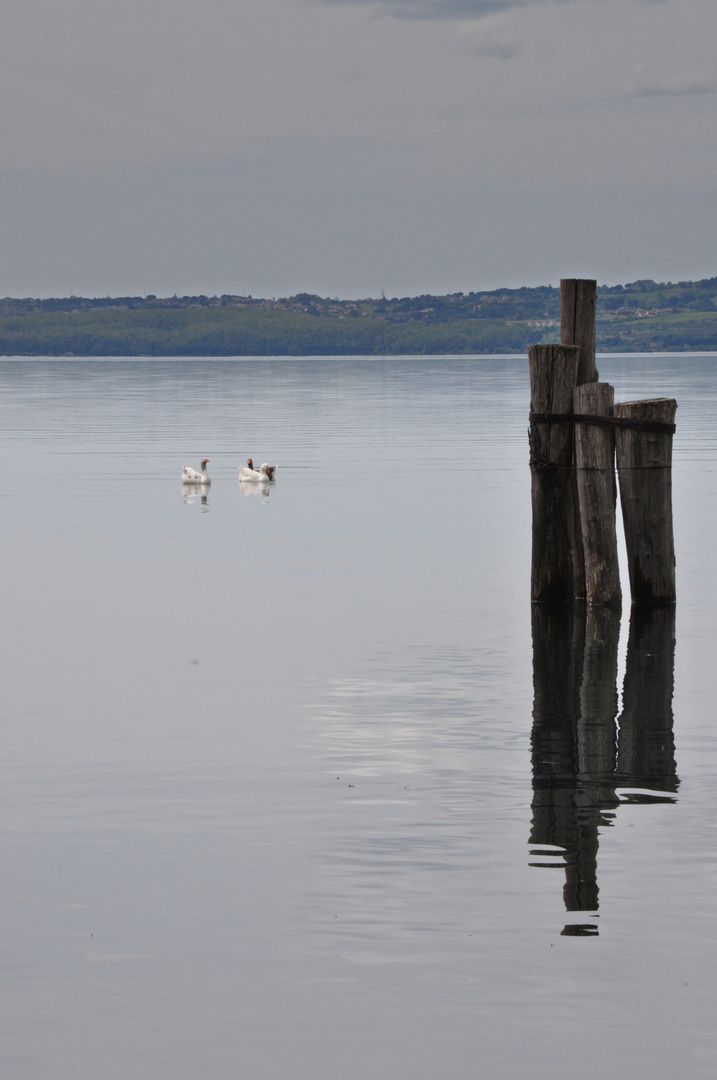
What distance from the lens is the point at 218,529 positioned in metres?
28.7

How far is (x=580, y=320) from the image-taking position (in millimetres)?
17906

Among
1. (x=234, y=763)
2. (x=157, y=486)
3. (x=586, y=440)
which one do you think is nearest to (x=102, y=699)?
(x=234, y=763)

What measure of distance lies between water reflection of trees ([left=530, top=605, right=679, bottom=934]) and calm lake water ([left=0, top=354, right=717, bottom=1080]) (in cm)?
4

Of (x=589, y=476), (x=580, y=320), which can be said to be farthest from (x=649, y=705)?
(x=580, y=320)

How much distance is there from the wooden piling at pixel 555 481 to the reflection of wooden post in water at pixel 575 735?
0.39 meters

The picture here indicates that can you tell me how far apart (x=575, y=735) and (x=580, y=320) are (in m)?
6.58

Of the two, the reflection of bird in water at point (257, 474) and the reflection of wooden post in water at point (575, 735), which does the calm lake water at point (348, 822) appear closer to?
the reflection of wooden post in water at point (575, 735)

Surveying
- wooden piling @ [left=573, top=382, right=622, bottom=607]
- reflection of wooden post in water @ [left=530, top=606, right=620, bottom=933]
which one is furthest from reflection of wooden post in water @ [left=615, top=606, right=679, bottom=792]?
wooden piling @ [left=573, top=382, right=622, bottom=607]

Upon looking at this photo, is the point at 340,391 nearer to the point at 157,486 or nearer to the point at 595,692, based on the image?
the point at 157,486

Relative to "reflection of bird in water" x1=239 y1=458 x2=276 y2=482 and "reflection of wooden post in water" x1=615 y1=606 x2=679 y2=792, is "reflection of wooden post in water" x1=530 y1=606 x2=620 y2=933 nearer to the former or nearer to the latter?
"reflection of wooden post in water" x1=615 y1=606 x2=679 y2=792

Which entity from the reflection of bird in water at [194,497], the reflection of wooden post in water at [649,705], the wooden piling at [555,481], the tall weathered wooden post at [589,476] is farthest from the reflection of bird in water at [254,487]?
the reflection of wooden post in water at [649,705]

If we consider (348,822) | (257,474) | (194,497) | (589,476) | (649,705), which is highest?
(257,474)

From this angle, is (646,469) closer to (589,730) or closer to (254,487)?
(589,730)

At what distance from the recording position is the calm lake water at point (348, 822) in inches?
279
